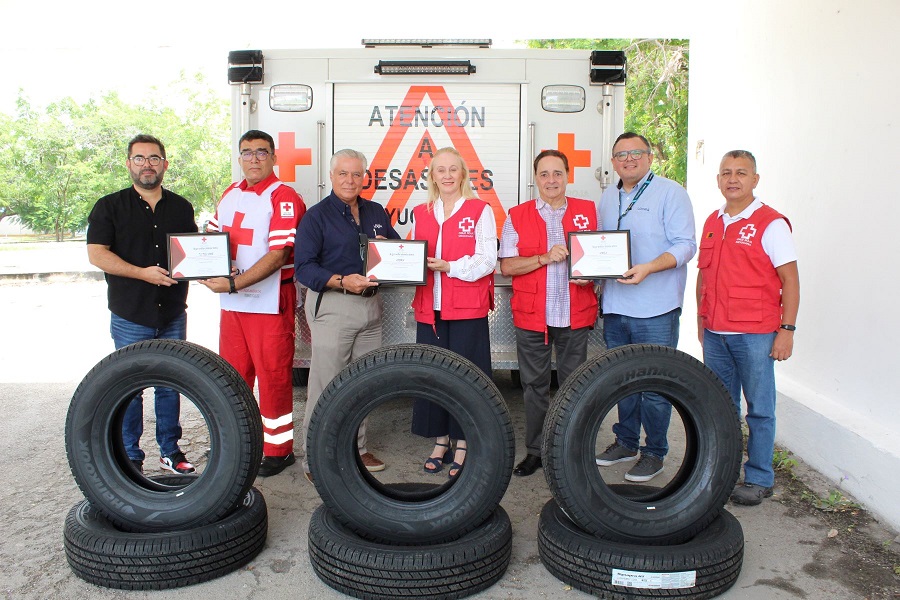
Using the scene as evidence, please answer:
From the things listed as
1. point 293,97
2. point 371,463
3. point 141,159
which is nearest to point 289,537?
point 371,463

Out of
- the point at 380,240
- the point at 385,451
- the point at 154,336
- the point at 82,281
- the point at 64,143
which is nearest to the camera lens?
the point at 380,240

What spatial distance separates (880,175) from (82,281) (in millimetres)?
17357

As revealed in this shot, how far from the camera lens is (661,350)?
2.92 metres

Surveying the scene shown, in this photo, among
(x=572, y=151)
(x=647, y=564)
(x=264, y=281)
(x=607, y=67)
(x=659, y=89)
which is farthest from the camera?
(x=659, y=89)

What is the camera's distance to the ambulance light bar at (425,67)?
475 cm

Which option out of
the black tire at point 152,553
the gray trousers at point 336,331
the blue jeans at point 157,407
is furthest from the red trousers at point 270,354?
the black tire at point 152,553

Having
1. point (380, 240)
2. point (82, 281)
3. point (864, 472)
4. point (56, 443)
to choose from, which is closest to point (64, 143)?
point (82, 281)

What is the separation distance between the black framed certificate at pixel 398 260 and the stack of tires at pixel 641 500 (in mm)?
1159

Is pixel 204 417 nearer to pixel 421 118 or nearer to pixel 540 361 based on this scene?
pixel 540 361

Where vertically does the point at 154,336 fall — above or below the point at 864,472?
above

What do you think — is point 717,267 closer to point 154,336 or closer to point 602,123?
point 602,123

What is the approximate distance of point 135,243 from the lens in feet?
13.0

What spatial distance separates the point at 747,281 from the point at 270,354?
2.67m

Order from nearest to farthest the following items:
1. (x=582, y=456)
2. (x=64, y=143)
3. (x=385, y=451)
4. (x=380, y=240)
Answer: (x=582, y=456)
(x=380, y=240)
(x=385, y=451)
(x=64, y=143)
